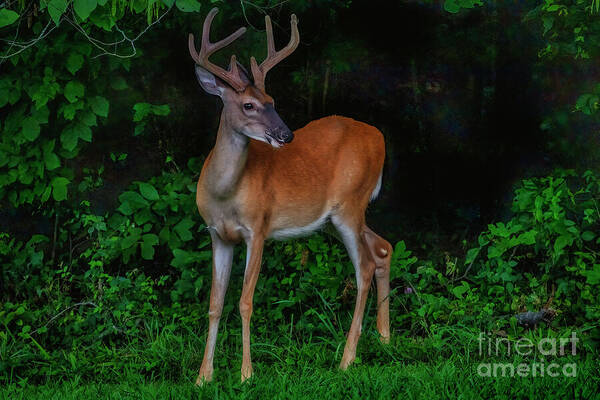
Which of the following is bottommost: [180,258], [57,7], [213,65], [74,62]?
[180,258]

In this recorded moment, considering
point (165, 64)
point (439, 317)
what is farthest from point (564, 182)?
point (165, 64)

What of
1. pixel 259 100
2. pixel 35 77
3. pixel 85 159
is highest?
pixel 259 100

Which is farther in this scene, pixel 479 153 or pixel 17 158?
pixel 479 153

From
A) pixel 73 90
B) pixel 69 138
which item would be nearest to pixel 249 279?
pixel 69 138

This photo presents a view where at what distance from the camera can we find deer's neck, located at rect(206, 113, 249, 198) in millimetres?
5988

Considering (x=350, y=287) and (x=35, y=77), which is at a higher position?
(x=35, y=77)

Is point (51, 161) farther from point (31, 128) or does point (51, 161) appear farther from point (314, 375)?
point (314, 375)

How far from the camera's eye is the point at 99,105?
23.6 ft

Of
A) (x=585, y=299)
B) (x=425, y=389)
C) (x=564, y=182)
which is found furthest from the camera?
(x=564, y=182)

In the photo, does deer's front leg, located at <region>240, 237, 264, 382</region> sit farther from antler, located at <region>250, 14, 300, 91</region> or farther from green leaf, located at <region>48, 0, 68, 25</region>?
green leaf, located at <region>48, 0, 68, 25</region>

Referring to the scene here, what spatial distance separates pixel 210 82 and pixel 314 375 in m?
1.80

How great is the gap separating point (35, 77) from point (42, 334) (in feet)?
5.81

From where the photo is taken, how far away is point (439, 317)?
715cm

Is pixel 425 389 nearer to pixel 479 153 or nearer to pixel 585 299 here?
pixel 585 299
